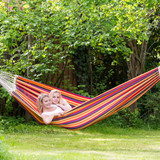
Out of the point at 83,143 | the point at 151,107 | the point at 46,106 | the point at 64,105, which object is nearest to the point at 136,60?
the point at 151,107

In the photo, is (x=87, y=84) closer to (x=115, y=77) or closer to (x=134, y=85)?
(x=115, y=77)

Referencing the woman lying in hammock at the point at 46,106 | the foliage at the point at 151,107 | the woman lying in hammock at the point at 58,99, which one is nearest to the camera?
the woman lying in hammock at the point at 46,106

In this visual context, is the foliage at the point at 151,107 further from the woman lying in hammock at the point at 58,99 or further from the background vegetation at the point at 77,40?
the woman lying in hammock at the point at 58,99

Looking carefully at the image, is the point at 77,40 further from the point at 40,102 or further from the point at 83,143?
the point at 83,143

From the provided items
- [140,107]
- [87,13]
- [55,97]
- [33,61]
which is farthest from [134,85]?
[140,107]

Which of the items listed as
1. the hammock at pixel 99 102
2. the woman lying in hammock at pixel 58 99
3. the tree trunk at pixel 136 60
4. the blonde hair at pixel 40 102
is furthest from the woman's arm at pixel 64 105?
the tree trunk at pixel 136 60

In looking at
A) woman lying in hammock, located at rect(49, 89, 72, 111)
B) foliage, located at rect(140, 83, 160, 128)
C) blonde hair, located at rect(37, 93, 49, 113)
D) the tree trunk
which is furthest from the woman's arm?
the tree trunk

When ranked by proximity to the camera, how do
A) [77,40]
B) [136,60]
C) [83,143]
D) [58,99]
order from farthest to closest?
[136,60] < [77,40] < [58,99] < [83,143]

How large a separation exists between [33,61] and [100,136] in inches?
66.7

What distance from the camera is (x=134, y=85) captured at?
12.6ft

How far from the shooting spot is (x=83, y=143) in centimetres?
416

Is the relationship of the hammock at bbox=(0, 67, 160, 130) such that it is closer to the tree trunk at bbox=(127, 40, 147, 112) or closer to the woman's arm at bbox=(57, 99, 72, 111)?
the woman's arm at bbox=(57, 99, 72, 111)

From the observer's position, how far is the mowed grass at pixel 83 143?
313 centimetres

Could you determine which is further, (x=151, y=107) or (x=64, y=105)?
(x=151, y=107)
